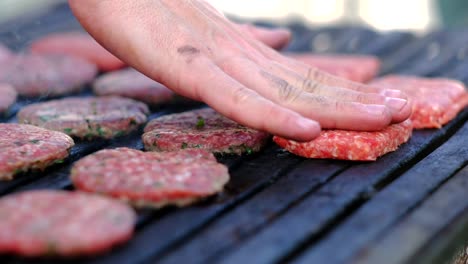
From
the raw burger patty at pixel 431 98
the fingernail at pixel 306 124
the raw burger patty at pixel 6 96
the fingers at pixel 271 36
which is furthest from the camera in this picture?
the fingers at pixel 271 36

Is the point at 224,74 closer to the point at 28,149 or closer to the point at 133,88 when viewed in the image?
the point at 28,149

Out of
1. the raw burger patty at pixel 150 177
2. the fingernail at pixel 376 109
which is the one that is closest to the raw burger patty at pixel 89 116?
the raw burger patty at pixel 150 177

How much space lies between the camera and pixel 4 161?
2.49 meters

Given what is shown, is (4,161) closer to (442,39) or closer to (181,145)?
(181,145)

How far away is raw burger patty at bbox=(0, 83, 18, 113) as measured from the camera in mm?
3379

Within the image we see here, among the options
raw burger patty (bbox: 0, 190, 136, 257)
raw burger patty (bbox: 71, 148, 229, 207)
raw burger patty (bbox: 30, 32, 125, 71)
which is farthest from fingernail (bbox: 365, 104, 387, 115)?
raw burger patty (bbox: 30, 32, 125, 71)

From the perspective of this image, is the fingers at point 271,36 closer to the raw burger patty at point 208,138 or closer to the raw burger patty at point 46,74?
the raw burger patty at point 46,74

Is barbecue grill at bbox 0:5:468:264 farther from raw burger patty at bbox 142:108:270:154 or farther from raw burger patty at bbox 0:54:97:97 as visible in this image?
raw burger patty at bbox 0:54:97:97

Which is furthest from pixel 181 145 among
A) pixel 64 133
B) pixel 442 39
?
pixel 442 39

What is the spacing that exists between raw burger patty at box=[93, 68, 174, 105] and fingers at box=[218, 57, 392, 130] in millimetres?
1048

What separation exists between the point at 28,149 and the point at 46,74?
4.74ft

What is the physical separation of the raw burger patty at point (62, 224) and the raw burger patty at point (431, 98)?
1.60 meters

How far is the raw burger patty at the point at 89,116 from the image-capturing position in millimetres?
3039

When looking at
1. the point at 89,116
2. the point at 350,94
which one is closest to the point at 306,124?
the point at 350,94
